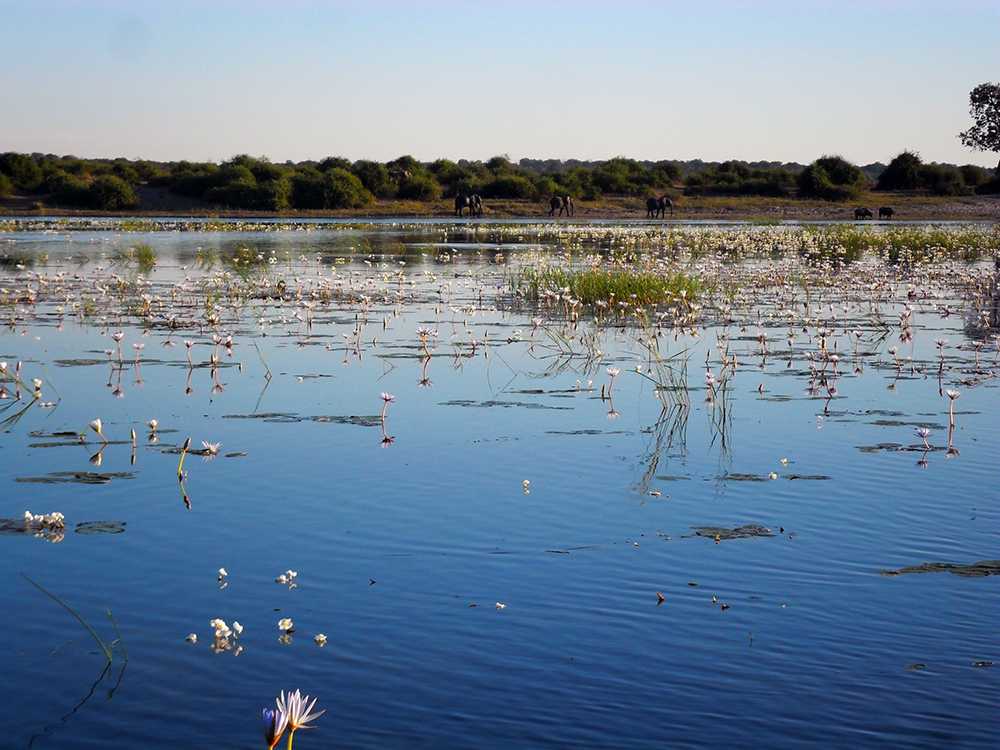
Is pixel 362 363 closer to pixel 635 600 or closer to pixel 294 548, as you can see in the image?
pixel 294 548

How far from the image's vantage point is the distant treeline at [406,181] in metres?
65.4

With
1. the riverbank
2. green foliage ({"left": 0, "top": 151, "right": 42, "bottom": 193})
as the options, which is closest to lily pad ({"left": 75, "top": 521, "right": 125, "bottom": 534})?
the riverbank

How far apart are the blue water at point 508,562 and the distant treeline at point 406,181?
5499 centimetres

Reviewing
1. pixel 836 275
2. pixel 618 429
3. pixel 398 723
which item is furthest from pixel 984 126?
pixel 398 723

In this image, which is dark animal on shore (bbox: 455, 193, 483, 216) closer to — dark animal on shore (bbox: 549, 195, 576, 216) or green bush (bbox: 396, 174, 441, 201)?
dark animal on shore (bbox: 549, 195, 576, 216)

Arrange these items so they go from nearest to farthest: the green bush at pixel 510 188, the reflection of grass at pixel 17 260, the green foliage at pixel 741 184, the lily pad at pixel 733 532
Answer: the lily pad at pixel 733 532
the reflection of grass at pixel 17 260
the green bush at pixel 510 188
the green foliage at pixel 741 184

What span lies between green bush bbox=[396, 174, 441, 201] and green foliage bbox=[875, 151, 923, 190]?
3283 centimetres

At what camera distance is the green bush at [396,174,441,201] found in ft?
241

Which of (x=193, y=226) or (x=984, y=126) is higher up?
(x=984, y=126)

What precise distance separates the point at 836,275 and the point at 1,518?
19.0m

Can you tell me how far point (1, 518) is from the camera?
6.80m

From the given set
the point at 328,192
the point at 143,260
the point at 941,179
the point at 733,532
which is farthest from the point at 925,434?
the point at 941,179

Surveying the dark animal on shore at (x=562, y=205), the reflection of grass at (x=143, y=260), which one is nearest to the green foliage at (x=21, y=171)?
the dark animal on shore at (x=562, y=205)

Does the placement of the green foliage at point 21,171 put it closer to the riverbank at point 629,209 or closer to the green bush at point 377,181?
the riverbank at point 629,209
